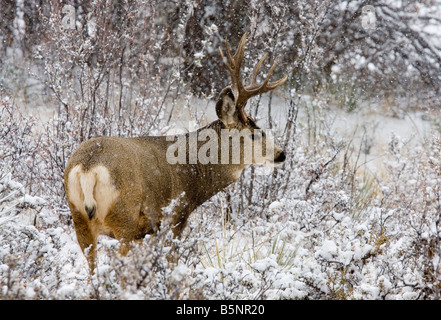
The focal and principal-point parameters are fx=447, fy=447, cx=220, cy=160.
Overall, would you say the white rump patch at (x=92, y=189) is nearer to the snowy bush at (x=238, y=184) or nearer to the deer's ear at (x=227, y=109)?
the snowy bush at (x=238, y=184)

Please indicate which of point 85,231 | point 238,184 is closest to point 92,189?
point 85,231

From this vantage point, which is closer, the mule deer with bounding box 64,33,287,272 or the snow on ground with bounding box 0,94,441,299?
the snow on ground with bounding box 0,94,441,299

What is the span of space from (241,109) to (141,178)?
1.31 metres

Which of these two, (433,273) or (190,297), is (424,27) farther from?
(190,297)

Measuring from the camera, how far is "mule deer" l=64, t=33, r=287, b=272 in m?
3.06

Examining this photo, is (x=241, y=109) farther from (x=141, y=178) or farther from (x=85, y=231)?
(x=85, y=231)

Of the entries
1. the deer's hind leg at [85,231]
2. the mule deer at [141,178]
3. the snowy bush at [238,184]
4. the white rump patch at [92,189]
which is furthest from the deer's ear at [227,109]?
the deer's hind leg at [85,231]

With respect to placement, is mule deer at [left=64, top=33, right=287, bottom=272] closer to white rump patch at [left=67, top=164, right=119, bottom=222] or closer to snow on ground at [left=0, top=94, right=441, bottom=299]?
white rump patch at [left=67, top=164, right=119, bottom=222]

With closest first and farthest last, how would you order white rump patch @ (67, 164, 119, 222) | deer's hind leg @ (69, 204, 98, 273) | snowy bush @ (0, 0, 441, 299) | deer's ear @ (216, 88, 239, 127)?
snowy bush @ (0, 0, 441, 299) → white rump patch @ (67, 164, 119, 222) → deer's hind leg @ (69, 204, 98, 273) → deer's ear @ (216, 88, 239, 127)

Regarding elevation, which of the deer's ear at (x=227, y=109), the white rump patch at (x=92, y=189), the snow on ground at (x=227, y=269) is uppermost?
the deer's ear at (x=227, y=109)

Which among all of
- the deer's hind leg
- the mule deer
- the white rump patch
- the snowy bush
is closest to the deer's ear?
the mule deer

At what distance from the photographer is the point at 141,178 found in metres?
3.38

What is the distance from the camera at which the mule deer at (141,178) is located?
10.0 feet
